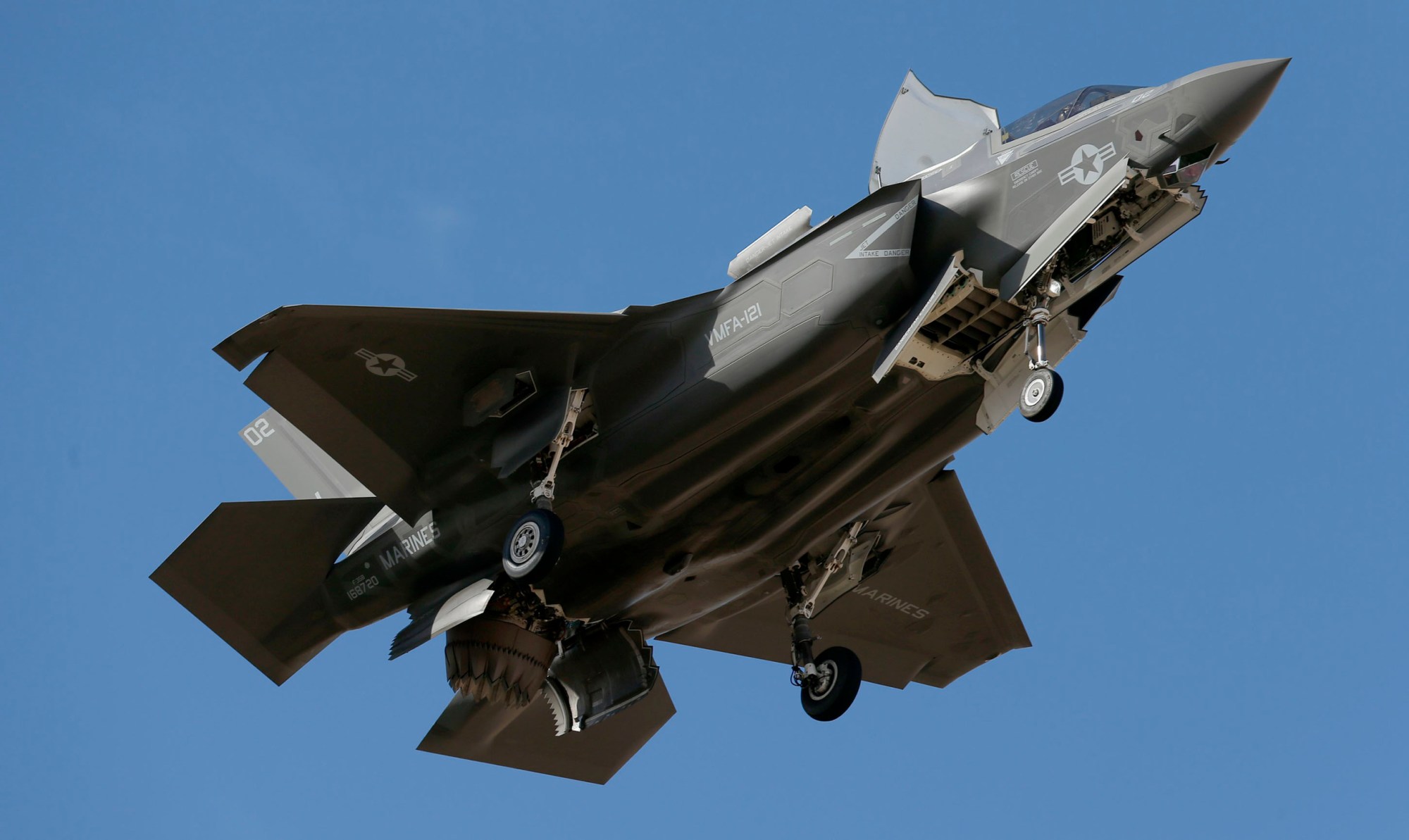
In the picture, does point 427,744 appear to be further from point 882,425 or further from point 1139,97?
point 1139,97

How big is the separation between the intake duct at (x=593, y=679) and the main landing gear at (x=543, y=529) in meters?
2.86

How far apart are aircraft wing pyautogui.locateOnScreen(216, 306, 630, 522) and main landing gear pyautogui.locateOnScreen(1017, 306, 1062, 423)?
4652mm

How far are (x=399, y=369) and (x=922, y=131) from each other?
6.43m

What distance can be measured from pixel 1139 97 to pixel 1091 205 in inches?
50.3

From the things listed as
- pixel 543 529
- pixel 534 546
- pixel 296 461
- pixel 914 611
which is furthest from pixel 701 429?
pixel 296 461

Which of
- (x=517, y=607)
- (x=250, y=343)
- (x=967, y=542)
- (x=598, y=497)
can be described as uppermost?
(x=250, y=343)

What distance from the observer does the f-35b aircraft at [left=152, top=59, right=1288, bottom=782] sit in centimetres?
1611

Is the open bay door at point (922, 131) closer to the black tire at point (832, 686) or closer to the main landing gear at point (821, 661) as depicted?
the main landing gear at point (821, 661)

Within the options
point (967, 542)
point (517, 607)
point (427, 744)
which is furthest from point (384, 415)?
point (967, 542)

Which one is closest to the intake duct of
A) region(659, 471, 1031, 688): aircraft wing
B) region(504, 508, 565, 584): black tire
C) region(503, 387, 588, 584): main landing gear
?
region(659, 471, 1031, 688): aircraft wing

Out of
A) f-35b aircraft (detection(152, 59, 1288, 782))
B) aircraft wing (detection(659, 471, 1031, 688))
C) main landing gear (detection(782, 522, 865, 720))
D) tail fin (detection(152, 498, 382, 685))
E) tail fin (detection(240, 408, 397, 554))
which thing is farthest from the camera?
tail fin (detection(240, 408, 397, 554))

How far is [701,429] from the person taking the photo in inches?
673

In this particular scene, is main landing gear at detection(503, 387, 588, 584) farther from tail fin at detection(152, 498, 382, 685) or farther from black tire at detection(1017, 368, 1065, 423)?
black tire at detection(1017, 368, 1065, 423)

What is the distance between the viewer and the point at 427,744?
20703 mm
